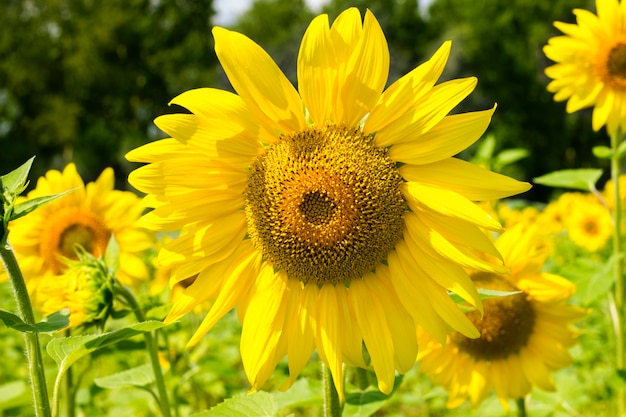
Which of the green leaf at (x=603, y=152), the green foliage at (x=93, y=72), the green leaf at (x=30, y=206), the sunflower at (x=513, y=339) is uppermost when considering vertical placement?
the green foliage at (x=93, y=72)

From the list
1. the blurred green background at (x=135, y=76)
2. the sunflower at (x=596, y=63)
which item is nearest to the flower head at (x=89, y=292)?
the sunflower at (x=596, y=63)

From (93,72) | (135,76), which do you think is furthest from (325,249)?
(135,76)

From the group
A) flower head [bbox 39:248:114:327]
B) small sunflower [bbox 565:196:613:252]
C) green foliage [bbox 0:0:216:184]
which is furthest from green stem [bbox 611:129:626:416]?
green foliage [bbox 0:0:216:184]

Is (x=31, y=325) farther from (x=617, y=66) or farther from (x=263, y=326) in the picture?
(x=617, y=66)

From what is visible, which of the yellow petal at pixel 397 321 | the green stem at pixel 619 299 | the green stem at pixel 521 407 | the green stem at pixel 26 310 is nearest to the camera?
the green stem at pixel 26 310

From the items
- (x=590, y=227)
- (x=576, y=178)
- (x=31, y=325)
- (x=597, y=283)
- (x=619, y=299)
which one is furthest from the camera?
(x=590, y=227)

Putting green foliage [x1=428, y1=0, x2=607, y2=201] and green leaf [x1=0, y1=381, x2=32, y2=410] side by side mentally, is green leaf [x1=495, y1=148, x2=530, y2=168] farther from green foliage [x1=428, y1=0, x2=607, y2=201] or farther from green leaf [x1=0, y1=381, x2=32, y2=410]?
green foliage [x1=428, y1=0, x2=607, y2=201]

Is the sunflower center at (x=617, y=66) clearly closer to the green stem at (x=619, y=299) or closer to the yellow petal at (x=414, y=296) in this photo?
the green stem at (x=619, y=299)
